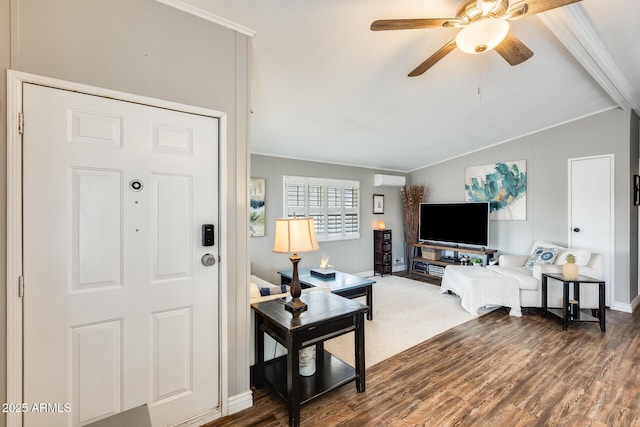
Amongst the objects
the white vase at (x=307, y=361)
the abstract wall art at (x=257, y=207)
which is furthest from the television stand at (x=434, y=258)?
the white vase at (x=307, y=361)

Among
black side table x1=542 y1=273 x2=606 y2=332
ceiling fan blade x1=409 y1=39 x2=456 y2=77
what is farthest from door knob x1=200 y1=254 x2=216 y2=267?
black side table x1=542 y1=273 x2=606 y2=332

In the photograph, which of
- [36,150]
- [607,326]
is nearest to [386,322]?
[607,326]

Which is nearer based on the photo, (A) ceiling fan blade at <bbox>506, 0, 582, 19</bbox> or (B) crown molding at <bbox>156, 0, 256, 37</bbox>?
(A) ceiling fan blade at <bbox>506, 0, 582, 19</bbox>

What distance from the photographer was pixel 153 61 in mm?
1712

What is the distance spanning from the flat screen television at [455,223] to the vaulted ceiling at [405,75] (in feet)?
4.15

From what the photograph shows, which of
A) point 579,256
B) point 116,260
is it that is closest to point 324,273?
point 116,260

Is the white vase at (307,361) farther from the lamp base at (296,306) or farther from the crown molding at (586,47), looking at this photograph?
the crown molding at (586,47)

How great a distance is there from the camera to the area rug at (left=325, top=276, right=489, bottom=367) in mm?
2893

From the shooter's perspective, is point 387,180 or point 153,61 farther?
point 387,180

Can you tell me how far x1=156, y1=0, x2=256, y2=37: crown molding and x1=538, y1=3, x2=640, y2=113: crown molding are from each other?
6.94ft

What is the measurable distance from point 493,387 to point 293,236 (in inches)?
75.8

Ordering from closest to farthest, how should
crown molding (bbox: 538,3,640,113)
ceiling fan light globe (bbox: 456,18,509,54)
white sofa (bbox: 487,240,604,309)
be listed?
1. ceiling fan light globe (bbox: 456,18,509,54)
2. crown molding (bbox: 538,3,640,113)
3. white sofa (bbox: 487,240,604,309)

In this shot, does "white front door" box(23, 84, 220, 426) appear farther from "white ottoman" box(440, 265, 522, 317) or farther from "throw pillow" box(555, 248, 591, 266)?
"throw pillow" box(555, 248, 591, 266)

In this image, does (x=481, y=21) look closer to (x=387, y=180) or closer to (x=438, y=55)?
(x=438, y=55)
